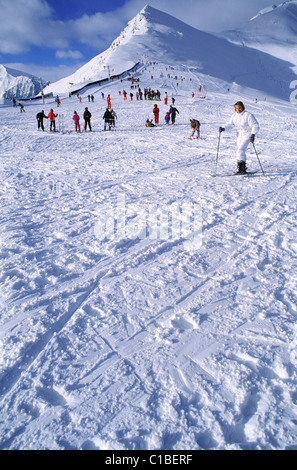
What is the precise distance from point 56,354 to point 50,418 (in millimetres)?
479

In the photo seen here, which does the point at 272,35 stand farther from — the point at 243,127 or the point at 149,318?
the point at 149,318

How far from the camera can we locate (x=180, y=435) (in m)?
1.54

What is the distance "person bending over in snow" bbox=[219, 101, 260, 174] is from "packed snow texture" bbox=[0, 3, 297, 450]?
1175 millimetres

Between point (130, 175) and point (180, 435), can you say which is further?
point (130, 175)

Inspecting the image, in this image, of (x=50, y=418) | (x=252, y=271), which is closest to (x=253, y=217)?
(x=252, y=271)

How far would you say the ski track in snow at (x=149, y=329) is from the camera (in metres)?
1.60

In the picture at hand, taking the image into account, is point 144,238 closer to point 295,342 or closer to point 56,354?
point 56,354

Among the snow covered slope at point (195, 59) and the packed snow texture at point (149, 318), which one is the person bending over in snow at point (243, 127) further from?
the snow covered slope at point (195, 59)

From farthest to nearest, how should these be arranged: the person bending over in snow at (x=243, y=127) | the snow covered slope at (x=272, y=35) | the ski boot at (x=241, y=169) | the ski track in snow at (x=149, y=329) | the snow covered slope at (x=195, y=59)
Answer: the snow covered slope at (x=272, y=35) < the snow covered slope at (x=195, y=59) < the ski boot at (x=241, y=169) < the person bending over in snow at (x=243, y=127) < the ski track in snow at (x=149, y=329)

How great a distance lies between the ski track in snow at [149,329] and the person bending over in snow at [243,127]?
1.60 meters

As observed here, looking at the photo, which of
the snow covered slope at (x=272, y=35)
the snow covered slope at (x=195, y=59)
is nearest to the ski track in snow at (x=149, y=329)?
the snow covered slope at (x=195, y=59)

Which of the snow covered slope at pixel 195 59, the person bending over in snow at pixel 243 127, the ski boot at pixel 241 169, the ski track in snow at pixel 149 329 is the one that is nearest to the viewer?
the ski track in snow at pixel 149 329

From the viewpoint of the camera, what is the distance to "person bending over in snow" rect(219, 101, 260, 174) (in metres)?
5.82

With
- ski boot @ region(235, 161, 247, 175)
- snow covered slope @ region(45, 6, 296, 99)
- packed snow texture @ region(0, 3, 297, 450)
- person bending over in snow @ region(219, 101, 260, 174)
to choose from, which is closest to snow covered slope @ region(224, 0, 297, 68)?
snow covered slope @ region(45, 6, 296, 99)
